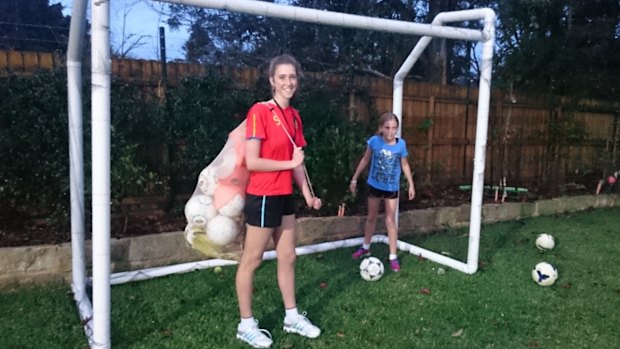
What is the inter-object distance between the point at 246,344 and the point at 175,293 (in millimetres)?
1116

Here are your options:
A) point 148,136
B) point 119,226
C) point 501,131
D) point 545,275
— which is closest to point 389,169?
point 545,275

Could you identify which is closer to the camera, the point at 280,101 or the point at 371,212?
the point at 280,101

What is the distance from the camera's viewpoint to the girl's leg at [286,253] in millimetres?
3098

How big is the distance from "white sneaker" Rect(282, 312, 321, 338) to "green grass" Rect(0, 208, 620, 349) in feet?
0.16

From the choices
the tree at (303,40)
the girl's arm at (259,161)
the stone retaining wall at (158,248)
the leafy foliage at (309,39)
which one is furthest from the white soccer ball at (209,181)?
the tree at (303,40)

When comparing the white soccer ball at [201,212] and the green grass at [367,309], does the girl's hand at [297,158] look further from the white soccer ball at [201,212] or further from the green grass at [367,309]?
the green grass at [367,309]

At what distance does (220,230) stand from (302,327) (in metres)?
0.92

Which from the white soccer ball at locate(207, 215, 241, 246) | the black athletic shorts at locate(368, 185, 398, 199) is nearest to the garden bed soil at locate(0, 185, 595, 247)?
the black athletic shorts at locate(368, 185, 398, 199)

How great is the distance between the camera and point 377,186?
482 cm

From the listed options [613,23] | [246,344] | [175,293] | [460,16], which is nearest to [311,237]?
[175,293]

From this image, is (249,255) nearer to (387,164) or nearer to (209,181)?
(209,181)

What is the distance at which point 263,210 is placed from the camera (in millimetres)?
2910

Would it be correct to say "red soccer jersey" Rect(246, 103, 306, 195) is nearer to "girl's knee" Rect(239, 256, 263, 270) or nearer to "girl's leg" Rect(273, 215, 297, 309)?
"girl's leg" Rect(273, 215, 297, 309)

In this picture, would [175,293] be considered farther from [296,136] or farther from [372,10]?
[372,10]
